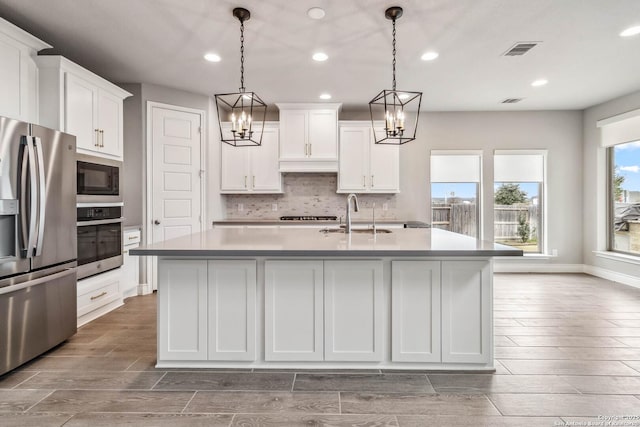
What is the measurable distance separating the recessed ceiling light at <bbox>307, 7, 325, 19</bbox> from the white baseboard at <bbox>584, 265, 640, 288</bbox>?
5.36m

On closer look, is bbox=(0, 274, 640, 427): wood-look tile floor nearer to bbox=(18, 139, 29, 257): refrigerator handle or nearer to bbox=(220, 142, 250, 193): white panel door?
bbox=(18, 139, 29, 257): refrigerator handle

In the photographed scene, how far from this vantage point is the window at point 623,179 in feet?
15.9

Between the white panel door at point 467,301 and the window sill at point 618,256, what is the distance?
4055 millimetres

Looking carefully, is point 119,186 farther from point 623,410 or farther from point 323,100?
point 623,410

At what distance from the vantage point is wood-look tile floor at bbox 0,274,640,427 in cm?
180

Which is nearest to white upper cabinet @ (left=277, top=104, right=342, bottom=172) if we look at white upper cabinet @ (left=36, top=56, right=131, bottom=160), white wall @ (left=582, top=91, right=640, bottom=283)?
white upper cabinet @ (left=36, top=56, right=131, bottom=160)

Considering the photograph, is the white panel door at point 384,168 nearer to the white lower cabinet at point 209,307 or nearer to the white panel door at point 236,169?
the white panel door at point 236,169

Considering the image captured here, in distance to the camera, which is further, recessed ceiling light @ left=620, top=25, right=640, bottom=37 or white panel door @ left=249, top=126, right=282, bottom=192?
white panel door @ left=249, top=126, right=282, bottom=192

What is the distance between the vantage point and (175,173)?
457cm

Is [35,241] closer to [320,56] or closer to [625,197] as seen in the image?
[320,56]

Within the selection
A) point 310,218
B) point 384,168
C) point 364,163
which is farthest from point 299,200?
point 384,168

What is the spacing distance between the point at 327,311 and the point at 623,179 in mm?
5374

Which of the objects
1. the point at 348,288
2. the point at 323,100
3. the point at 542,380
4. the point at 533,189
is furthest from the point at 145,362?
the point at 533,189

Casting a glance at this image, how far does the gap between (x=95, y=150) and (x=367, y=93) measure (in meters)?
3.40
